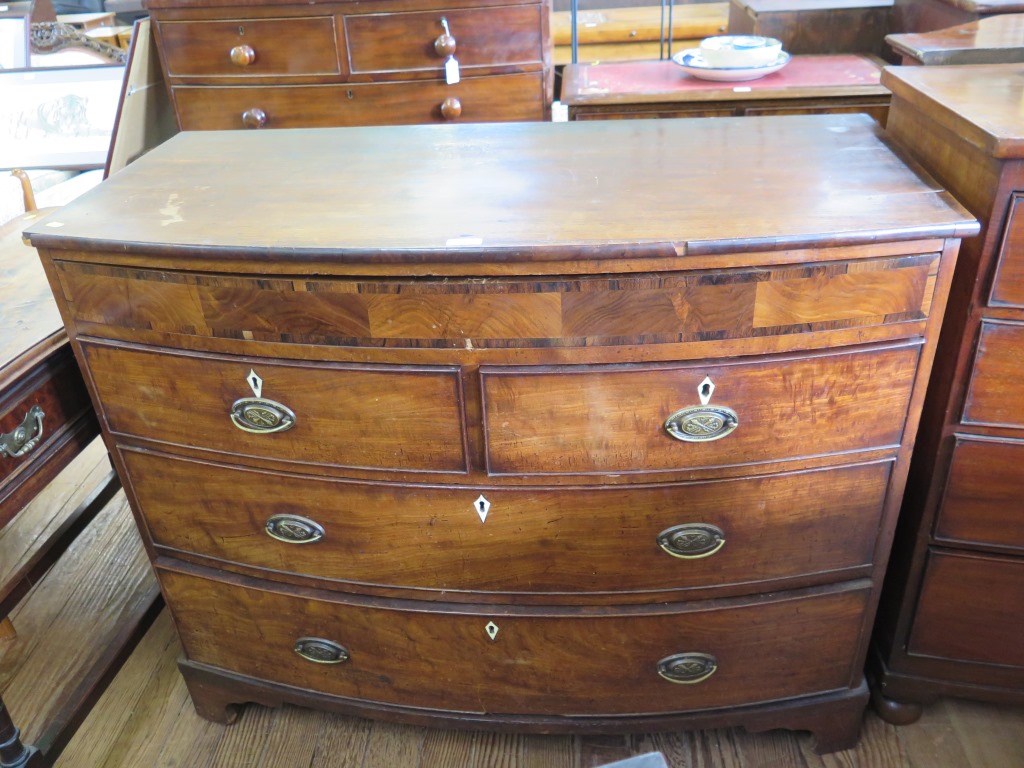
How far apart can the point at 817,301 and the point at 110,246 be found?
0.85m

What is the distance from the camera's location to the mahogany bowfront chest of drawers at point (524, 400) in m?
0.97

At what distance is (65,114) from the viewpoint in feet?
7.85

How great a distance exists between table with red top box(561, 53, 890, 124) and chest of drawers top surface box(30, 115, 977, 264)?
679 millimetres

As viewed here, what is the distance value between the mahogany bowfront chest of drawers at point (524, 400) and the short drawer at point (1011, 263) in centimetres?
8

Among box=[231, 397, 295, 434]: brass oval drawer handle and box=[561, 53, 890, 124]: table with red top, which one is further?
box=[561, 53, 890, 124]: table with red top

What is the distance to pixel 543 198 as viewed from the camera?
1067 millimetres

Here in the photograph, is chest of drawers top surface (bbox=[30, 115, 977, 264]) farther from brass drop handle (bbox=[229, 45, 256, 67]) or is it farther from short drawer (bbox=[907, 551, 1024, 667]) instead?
brass drop handle (bbox=[229, 45, 256, 67])

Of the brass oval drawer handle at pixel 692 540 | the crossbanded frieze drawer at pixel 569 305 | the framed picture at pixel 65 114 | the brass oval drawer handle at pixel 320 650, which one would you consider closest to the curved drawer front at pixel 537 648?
the brass oval drawer handle at pixel 320 650

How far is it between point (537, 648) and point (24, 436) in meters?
0.80

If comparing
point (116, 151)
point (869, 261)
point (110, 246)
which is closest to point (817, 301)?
point (869, 261)

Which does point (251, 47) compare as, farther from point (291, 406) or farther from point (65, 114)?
point (291, 406)

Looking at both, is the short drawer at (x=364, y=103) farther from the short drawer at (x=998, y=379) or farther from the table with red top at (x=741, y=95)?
the short drawer at (x=998, y=379)

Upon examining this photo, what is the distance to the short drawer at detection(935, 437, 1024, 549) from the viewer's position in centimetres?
114

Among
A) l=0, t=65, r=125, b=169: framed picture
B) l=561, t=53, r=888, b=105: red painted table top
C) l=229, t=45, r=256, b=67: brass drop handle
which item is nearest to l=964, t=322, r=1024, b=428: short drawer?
l=561, t=53, r=888, b=105: red painted table top
